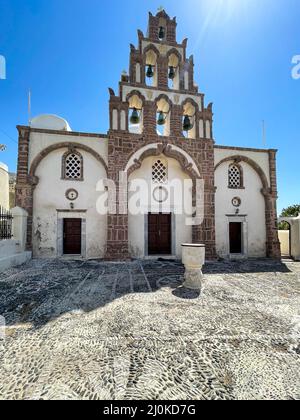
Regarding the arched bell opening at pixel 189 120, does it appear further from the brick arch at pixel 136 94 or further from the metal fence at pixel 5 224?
the metal fence at pixel 5 224

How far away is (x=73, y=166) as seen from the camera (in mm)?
9336

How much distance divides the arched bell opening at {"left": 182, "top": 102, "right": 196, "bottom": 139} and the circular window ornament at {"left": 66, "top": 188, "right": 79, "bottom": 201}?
6515 millimetres

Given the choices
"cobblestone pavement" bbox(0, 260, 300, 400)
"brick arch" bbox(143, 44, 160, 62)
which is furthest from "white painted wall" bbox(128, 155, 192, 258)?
"brick arch" bbox(143, 44, 160, 62)

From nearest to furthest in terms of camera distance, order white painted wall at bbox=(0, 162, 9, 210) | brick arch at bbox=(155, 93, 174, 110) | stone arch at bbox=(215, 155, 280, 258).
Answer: brick arch at bbox=(155, 93, 174, 110)
stone arch at bbox=(215, 155, 280, 258)
white painted wall at bbox=(0, 162, 9, 210)

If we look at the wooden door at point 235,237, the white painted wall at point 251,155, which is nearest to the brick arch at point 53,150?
the white painted wall at point 251,155

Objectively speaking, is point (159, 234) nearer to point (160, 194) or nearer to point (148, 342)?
Answer: point (160, 194)

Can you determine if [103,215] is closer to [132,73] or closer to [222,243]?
[222,243]

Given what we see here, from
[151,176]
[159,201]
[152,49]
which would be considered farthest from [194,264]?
[152,49]

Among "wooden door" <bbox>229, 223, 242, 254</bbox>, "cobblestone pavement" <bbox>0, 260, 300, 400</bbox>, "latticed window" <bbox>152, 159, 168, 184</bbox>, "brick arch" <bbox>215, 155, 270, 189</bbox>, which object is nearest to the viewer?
"cobblestone pavement" <bbox>0, 260, 300, 400</bbox>

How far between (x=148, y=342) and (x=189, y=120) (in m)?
10.4

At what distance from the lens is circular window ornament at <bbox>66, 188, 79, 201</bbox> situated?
9.03 m

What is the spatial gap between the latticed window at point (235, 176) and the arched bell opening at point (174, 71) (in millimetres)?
5318

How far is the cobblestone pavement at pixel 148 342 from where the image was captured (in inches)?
73.1

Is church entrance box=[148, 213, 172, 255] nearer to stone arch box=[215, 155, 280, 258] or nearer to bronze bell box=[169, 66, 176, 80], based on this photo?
stone arch box=[215, 155, 280, 258]
